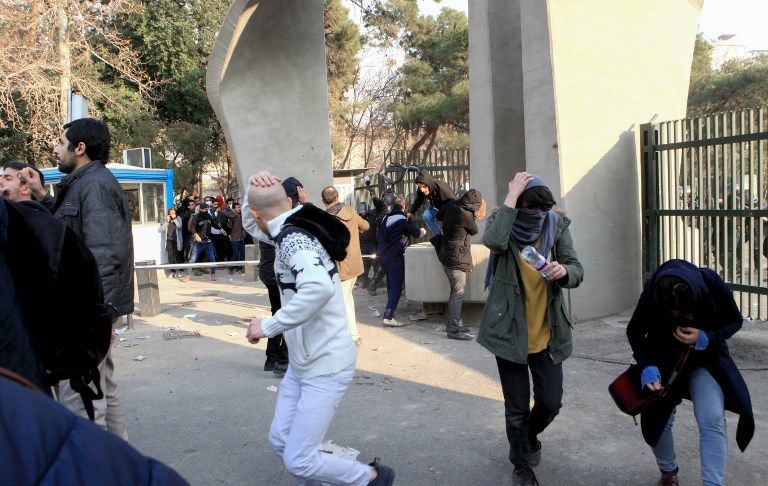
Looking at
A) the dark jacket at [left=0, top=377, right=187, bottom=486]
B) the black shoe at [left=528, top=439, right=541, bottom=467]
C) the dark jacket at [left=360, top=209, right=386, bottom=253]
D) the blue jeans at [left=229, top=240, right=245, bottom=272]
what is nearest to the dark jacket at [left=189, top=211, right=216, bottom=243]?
the blue jeans at [left=229, top=240, right=245, bottom=272]

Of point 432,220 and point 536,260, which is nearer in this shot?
point 536,260

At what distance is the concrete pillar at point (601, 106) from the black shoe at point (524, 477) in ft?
14.1

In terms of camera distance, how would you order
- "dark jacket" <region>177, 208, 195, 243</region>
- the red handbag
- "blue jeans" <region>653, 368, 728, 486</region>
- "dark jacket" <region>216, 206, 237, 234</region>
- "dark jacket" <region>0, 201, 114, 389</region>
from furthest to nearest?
"dark jacket" <region>177, 208, 195, 243</region> < "dark jacket" <region>216, 206, 237, 234</region> < the red handbag < "blue jeans" <region>653, 368, 728, 486</region> < "dark jacket" <region>0, 201, 114, 389</region>

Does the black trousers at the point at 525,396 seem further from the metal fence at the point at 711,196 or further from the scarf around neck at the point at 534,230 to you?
the metal fence at the point at 711,196

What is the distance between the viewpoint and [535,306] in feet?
12.5

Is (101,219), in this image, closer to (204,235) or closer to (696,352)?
(696,352)

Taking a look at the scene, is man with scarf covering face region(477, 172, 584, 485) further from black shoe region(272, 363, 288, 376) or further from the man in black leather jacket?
black shoe region(272, 363, 288, 376)

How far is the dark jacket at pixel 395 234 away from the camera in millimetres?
9086

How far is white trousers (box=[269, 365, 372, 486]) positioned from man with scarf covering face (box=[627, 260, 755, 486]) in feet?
5.12

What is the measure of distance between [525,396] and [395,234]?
5508 mm

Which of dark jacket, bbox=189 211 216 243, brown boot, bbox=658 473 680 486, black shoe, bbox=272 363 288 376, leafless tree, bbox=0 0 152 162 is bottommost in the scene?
brown boot, bbox=658 473 680 486

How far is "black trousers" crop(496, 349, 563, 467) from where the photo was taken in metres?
3.78

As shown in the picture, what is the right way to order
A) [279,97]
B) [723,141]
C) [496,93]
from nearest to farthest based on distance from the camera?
[723,141] < [496,93] < [279,97]

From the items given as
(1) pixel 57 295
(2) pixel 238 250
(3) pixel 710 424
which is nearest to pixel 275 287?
(1) pixel 57 295
